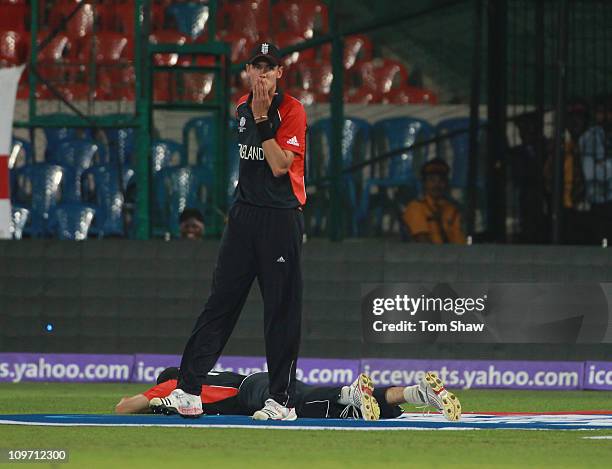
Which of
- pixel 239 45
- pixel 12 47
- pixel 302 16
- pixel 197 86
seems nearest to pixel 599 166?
pixel 302 16

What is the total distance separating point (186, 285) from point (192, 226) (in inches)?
38.2

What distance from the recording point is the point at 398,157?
15547 millimetres

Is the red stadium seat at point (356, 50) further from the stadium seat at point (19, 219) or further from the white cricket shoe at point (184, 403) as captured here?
the white cricket shoe at point (184, 403)

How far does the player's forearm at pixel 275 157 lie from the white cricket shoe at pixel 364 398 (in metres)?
1.23

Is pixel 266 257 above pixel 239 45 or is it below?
below

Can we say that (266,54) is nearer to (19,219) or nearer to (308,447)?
(308,447)

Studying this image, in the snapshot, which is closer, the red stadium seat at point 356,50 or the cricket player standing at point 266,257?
the cricket player standing at point 266,257

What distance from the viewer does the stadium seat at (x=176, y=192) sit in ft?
45.1

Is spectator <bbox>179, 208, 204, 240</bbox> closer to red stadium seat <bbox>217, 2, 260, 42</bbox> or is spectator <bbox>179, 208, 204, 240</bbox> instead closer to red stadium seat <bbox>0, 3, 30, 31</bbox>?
red stadium seat <bbox>217, 2, 260, 42</bbox>

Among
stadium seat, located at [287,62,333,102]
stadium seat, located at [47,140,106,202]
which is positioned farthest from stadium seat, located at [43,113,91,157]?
stadium seat, located at [287,62,333,102]

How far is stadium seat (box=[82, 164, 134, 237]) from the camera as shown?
1405 centimetres

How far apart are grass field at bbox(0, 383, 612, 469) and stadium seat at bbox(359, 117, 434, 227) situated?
7449 mm

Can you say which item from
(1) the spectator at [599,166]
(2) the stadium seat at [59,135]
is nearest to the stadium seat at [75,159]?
(2) the stadium seat at [59,135]
